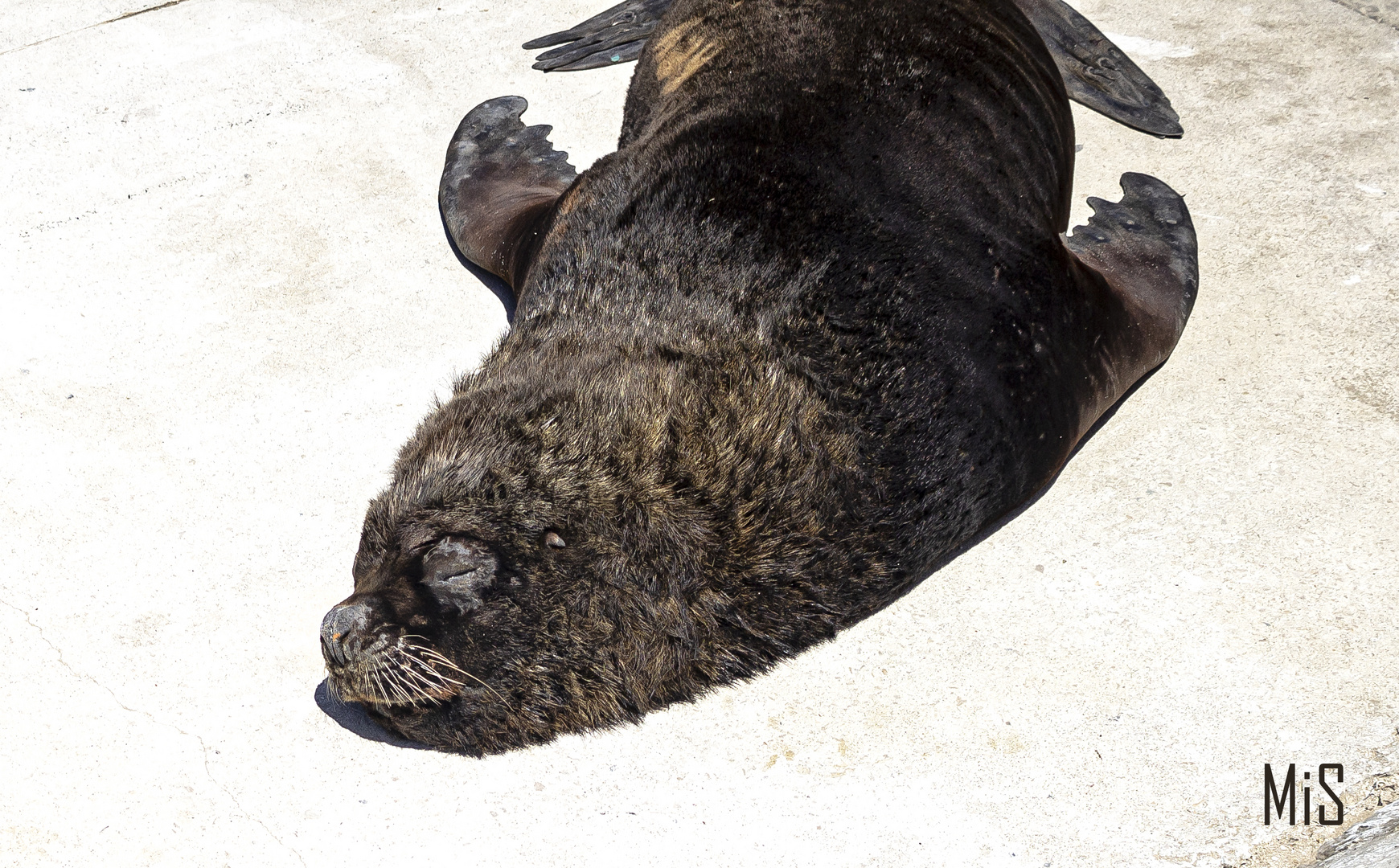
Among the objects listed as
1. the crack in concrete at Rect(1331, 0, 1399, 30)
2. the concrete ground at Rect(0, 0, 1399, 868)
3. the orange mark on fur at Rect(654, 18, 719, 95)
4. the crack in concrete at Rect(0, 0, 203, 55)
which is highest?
the orange mark on fur at Rect(654, 18, 719, 95)

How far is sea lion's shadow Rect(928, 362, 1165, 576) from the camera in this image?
3.04 meters

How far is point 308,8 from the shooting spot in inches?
207

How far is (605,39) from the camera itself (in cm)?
490

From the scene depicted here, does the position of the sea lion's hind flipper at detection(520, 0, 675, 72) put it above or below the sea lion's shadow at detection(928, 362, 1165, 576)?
above

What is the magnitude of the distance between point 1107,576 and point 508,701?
1.57 metres

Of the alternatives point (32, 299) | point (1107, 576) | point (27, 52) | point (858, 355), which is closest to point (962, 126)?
point (858, 355)

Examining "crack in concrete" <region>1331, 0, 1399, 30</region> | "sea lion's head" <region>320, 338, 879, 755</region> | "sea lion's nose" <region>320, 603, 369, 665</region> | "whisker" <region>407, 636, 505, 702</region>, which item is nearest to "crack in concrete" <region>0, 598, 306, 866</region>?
"sea lion's head" <region>320, 338, 879, 755</region>

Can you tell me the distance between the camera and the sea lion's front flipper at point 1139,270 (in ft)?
10.7

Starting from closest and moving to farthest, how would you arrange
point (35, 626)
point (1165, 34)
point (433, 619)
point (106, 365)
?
1. point (433, 619)
2. point (35, 626)
3. point (106, 365)
4. point (1165, 34)

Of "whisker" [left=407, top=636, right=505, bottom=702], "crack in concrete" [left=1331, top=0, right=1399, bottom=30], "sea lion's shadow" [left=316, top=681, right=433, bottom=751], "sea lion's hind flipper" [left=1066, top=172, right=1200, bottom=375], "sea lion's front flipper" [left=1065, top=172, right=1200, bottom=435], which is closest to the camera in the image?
"whisker" [left=407, top=636, right=505, bottom=702]

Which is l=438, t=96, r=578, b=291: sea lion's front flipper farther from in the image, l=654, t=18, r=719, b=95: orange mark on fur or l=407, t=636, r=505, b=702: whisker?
l=407, t=636, r=505, b=702: whisker

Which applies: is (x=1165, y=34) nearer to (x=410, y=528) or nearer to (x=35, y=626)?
(x=410, y=528)

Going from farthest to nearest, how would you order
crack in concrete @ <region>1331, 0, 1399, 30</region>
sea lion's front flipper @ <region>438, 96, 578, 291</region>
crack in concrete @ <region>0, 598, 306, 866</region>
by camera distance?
crack in concrete @ <region>1331, 0, 1399, 30</region>
sea lion's front flipper @ <region>438, 96, 578, 291</region>
crack in concrete @ <region>0, 598, 306, 866</region>

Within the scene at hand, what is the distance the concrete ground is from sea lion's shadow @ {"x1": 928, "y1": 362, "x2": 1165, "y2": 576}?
1.2 inches
